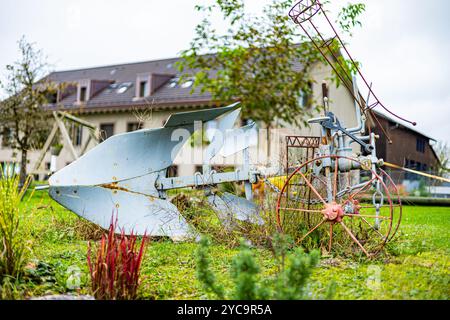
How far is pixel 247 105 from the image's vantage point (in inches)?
538

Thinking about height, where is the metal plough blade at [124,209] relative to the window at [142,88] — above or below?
below

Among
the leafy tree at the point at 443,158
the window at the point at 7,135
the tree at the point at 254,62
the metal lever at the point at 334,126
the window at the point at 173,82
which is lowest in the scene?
the leafy tree at the point at 443,158

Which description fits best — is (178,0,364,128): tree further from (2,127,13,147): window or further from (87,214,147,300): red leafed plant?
(87,214,147,300): red leafed plant

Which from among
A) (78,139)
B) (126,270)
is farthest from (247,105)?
(78,139)

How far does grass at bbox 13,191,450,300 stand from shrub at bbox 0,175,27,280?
12cm

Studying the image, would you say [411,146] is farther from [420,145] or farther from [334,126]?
[334,126]

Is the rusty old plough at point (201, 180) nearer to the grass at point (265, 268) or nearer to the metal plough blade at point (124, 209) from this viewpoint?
the metal plough blade at point (124, 209)

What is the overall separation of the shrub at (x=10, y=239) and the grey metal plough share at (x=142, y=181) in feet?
Answer: 5.69

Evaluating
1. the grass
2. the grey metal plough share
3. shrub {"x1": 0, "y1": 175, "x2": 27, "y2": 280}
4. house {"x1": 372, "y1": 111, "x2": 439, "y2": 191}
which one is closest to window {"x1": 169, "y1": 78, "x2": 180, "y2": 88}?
house {"x1": 372, "y1": 111, "x2": 439, "y2": 191}

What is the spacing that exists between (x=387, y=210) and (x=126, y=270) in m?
4.26

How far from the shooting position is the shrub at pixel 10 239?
3131 millimetres

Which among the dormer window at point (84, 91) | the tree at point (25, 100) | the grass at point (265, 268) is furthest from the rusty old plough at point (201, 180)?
the dormer window at point (84, 91)

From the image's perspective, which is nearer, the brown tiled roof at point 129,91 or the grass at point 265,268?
the grass at point 265,268
